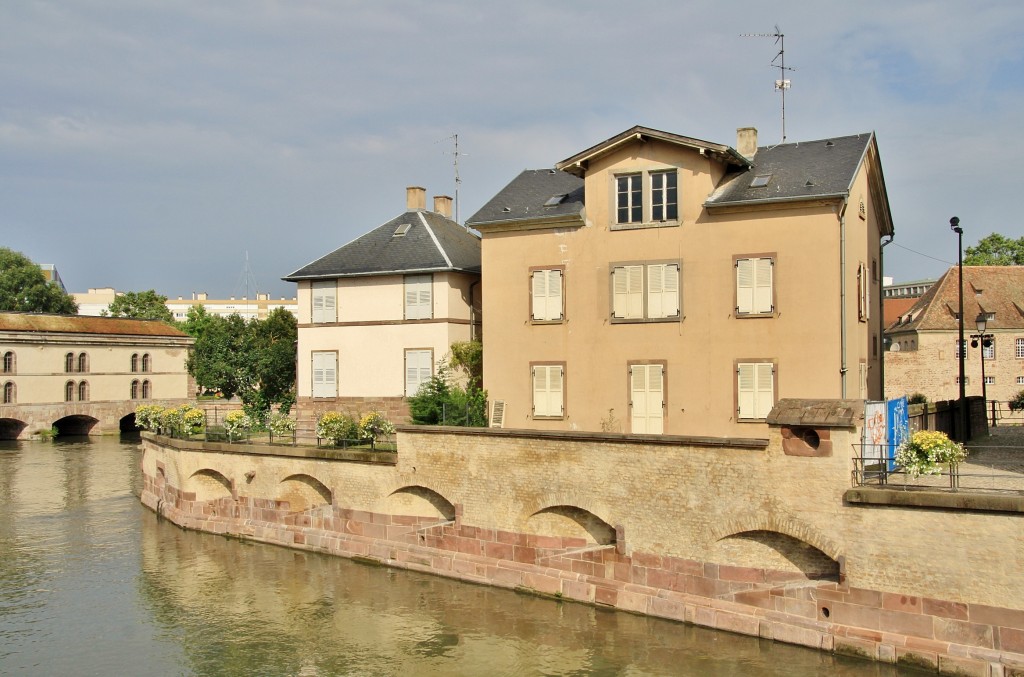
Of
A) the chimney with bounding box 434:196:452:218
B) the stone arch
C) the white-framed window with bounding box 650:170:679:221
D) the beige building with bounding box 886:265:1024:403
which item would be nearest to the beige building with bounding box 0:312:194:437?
the chimney with bounding box 434:196:452:218

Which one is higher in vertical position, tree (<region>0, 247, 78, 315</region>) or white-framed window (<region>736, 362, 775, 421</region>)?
tree (<region>0, 247, 78, 315</region>)

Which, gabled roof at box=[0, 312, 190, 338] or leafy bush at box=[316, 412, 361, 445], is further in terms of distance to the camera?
gabled roof at box=[0, 312, 190, 338]

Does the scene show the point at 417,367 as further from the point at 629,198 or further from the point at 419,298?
the point at 629,198

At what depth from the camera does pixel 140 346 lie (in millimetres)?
68125

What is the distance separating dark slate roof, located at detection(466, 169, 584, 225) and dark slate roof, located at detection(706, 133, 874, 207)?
4.53 m

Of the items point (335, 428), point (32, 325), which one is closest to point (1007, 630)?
point (335, 428)

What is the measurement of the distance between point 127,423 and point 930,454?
64522mm

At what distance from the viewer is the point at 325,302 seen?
108ft

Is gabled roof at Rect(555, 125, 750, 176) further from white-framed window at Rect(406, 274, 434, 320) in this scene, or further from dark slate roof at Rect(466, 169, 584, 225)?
white-framed window at Rect(406, 274, 434, 320)

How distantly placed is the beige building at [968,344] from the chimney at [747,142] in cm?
2981

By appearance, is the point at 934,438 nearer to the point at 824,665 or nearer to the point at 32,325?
the point at 824,665

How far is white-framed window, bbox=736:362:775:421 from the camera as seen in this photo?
23.2m

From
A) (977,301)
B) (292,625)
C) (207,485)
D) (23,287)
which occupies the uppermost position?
(23,287)

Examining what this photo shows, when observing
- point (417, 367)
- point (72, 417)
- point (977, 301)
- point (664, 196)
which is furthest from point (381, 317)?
point (72, 417)
